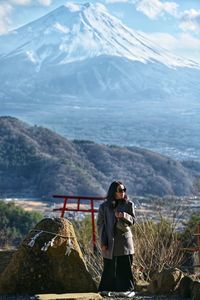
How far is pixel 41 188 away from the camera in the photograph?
95.0m

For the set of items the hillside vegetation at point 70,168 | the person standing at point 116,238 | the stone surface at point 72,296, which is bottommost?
the stone surface at point 72,296

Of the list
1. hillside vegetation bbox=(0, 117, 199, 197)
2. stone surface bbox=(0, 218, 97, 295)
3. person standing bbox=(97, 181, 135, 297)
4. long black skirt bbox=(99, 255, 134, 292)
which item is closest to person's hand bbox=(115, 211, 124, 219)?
person standing bbox=(97, 181, 135, 297)

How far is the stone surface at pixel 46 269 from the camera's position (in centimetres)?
1038

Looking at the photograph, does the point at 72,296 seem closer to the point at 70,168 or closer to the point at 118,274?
the point at 118,274

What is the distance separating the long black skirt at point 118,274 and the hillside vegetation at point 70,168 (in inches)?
2966

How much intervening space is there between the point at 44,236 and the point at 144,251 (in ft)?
9.99

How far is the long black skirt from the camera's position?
10.1 m

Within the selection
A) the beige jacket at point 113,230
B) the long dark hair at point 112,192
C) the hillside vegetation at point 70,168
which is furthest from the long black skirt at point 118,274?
the hillside vegetation at point 70,168

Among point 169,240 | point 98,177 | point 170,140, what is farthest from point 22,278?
point 170,140

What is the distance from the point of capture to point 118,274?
10203 millimetres

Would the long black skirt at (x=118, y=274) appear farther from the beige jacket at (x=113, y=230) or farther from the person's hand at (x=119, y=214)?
the person's hand at (x=119, y=214)

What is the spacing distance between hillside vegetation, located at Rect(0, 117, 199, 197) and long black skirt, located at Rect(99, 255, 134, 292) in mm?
75341

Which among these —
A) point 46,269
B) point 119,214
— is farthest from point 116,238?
point 46,269

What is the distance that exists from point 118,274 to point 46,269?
89 cm
